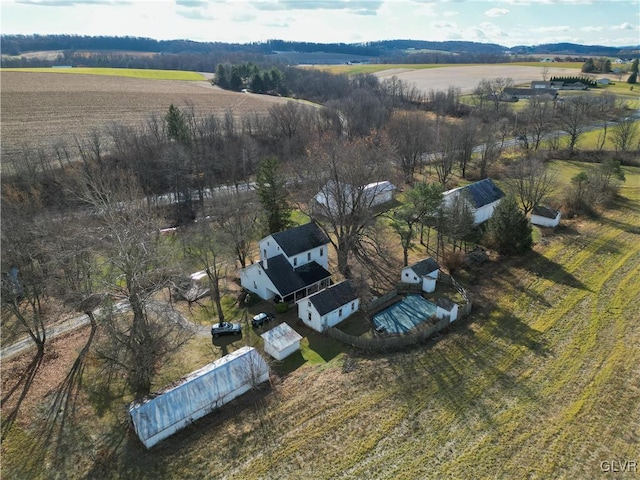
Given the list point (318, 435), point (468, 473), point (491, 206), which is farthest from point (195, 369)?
point (491, 206)

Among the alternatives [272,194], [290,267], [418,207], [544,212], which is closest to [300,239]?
[290,267]

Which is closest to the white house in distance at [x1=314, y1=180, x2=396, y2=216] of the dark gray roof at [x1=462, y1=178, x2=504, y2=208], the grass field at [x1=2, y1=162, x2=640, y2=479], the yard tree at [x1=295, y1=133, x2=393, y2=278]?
the yard tree at [x1=295, y1=133, x2=393, y2=278]

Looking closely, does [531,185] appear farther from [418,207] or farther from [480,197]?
[418,207]

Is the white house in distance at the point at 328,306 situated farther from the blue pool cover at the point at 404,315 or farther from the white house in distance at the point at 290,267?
the white house in distance at the point at 290,267

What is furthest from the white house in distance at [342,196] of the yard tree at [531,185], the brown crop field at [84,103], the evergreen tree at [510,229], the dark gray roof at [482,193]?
the brown crop field at [84,103]

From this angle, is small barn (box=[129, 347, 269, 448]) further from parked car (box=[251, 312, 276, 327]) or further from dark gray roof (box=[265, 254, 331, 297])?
dark gray roof (box=[265, 254, 331, 297])

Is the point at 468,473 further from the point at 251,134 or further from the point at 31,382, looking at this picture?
the point at 251,134
